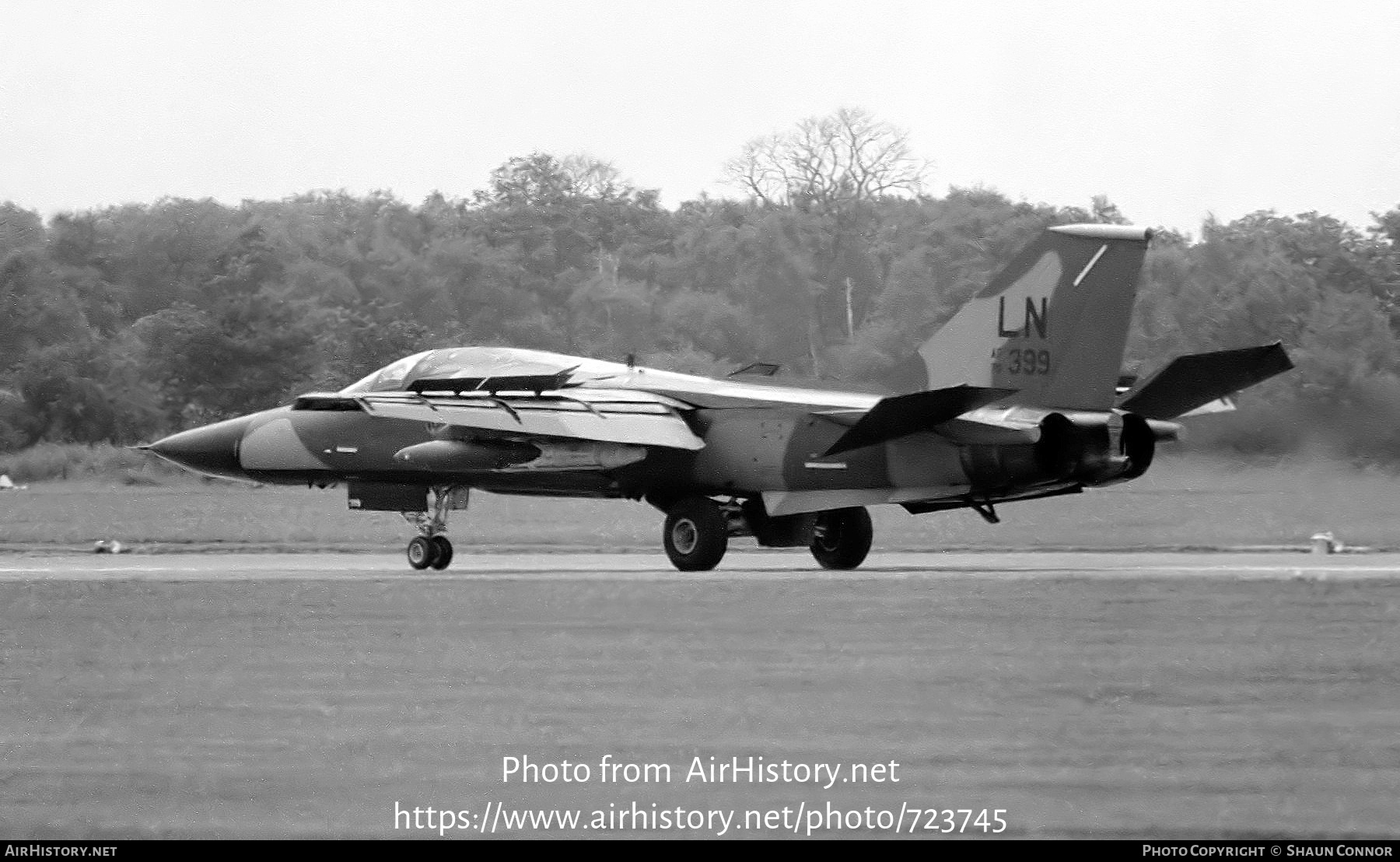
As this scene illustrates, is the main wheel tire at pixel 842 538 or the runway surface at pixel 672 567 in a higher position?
the main wheel tire at pixel 842 538

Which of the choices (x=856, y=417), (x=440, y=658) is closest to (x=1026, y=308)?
(x=856, y=417)

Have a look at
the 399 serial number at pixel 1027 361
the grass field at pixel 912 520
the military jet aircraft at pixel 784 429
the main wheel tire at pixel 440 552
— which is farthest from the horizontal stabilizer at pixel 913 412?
the grass field at pixel 912 520

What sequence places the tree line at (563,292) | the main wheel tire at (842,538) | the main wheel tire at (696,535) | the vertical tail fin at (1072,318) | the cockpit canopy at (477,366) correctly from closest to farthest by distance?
the vertical tail fin at (1072,318) < the main wheel tire at (696,535) < the main wheel tire at (842,538) < the cockpit canopy at (477,366) < the tree line at (563,292)

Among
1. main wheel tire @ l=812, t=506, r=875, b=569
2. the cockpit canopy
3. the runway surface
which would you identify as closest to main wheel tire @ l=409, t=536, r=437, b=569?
the runway surface

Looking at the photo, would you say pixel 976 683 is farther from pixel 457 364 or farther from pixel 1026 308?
pixel 457 364

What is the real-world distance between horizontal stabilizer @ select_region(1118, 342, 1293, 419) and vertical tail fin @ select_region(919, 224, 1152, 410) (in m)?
0.42

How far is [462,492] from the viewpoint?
2344cm

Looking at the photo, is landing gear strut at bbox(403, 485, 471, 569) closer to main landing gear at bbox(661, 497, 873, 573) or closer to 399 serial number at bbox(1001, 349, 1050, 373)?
main landing gear at bbox(661, 497, 873, 573)

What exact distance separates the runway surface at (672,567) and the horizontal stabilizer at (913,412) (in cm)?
142

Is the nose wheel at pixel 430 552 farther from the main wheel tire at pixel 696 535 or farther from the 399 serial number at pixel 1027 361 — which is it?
the 399 serial number at pixel 1027 361

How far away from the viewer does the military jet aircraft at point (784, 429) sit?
64.2 feet

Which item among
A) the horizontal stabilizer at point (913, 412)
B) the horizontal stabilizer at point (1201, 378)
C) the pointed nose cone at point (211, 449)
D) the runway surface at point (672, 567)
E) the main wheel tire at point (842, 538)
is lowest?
the runway surface at point (672, 567)

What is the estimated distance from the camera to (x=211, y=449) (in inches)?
963

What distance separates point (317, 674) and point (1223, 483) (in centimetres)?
1707
